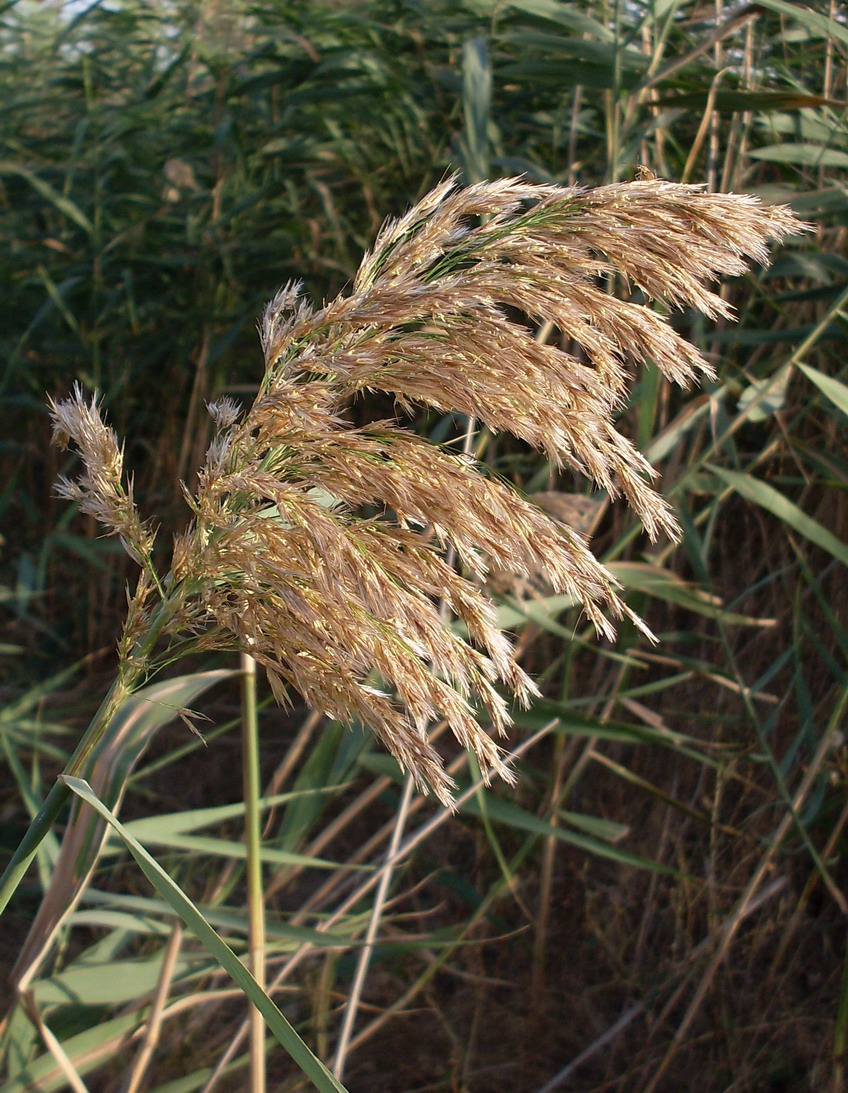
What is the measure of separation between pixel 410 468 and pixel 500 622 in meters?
0.87

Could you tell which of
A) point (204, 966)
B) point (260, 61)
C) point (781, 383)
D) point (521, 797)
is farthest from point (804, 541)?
point (260, 61)

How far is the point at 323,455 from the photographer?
75cm

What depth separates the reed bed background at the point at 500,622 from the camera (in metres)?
1.64

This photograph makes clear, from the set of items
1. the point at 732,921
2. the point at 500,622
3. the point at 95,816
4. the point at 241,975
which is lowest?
the point at 732,921

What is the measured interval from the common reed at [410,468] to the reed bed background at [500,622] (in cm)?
36

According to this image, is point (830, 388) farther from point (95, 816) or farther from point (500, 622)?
point (95, 816)

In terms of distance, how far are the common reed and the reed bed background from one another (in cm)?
36

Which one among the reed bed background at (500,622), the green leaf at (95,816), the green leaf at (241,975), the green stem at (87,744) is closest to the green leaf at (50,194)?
the reed bed background at (500,622)

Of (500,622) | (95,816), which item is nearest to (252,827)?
(95,816)

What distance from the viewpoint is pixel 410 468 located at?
2.43ft

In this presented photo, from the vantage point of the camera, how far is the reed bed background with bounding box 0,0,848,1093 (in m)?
1.64

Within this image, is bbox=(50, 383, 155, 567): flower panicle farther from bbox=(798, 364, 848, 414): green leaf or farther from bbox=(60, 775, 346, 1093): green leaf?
bbox=(798, 364, 848, 414): green leaf

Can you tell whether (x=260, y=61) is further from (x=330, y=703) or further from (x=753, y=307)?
(x=330, y=703)

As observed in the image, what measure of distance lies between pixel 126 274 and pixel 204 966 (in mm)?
1885
